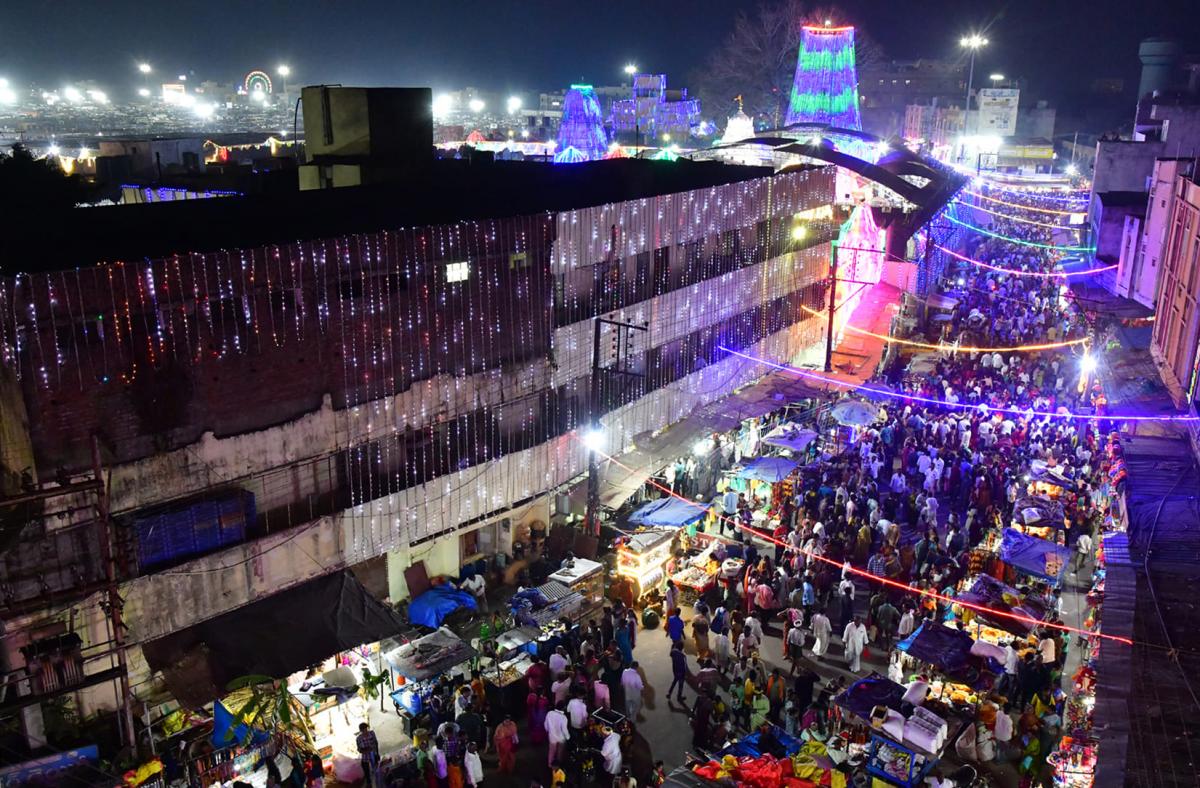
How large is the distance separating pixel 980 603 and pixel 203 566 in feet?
38.0

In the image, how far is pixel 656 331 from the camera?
1900 cm

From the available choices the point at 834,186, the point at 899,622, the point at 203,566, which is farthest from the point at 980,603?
the point at 834,186

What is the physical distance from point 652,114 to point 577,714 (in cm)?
7399

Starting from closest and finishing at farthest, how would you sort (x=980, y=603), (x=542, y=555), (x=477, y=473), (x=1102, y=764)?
(x=1102, y=764), (x=980, y=603), (x=477, y=473), (x=542, y=555)

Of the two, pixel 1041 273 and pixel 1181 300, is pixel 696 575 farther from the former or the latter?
pixel 1041 273

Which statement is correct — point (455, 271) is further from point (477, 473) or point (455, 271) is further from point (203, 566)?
point (203, 566)

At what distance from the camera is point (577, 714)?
1188 centimetres

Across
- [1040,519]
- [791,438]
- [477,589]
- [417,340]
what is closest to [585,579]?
[477,589]

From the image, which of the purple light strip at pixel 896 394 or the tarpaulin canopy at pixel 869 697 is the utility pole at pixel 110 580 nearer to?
the tarpaulin canopy at pixel 869 697

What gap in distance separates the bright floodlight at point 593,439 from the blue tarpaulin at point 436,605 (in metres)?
3.87

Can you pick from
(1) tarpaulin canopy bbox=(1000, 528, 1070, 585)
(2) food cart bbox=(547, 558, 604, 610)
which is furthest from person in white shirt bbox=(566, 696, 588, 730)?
(1) tarpaulin canopy bbox=(1000, 528, 1070, 585)

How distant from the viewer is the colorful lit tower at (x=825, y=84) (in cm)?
4734

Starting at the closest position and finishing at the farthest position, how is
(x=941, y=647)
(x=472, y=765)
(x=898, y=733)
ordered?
(x=898, y=733) < (x=472, y=765) < (x=941, y=647)

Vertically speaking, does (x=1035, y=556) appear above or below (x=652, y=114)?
below
